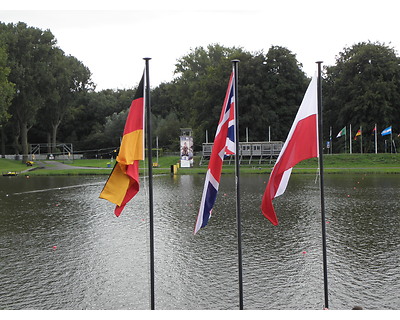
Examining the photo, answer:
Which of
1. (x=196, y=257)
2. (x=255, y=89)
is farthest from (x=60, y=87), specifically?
(x=196, y=257)

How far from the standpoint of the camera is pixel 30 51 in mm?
65000

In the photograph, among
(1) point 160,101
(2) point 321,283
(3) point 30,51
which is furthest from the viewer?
(1) point 160,101

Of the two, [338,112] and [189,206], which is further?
[338,112]

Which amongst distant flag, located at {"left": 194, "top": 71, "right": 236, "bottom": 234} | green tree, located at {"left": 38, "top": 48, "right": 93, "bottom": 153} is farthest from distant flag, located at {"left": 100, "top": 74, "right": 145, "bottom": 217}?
green tree, located at {"left": 38, "top": 48, "right": 93, "bottom": 153}

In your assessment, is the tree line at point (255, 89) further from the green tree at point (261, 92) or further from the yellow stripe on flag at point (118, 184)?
the yellow stripe on flag at point (118, 184)

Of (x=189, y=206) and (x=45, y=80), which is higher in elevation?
(x=45, y=80)

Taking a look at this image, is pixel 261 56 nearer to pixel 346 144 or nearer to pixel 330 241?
pixel 346 144

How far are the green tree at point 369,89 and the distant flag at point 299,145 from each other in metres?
57.6

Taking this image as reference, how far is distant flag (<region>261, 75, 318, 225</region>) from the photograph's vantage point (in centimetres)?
894

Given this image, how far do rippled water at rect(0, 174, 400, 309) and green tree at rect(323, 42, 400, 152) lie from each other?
4314 cm

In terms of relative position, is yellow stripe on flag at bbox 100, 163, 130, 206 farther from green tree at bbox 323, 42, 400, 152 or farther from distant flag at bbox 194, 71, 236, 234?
green tree at bbox 323, 42, 400, 152

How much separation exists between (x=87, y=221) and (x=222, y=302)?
11.3 meters

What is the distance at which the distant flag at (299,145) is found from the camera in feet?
29.3

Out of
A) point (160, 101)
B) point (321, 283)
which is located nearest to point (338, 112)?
point (160, 101)
